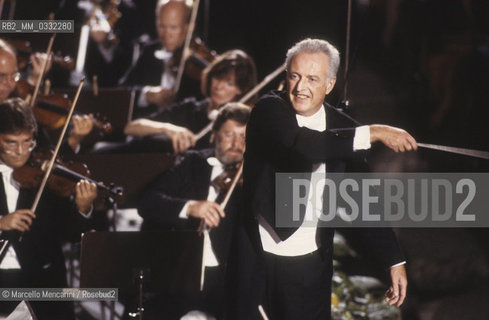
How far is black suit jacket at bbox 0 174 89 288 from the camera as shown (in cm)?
270

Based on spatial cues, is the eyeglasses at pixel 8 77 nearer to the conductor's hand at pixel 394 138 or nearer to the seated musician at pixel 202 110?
the seated musician at pixel 202 110

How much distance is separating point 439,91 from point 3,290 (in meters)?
3.30

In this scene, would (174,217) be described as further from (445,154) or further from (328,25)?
(445,154)

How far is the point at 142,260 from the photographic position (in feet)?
7.82

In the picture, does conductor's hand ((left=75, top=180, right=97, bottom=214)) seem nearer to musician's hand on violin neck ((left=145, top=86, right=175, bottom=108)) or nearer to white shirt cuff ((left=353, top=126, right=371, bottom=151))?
musician's hand on violin neck ((left=145, top=86, right=175, bottom=108))

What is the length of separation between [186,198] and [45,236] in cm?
67

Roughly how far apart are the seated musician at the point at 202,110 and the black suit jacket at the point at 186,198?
430 millimetres

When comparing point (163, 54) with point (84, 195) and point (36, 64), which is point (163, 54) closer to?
point (36, 64)

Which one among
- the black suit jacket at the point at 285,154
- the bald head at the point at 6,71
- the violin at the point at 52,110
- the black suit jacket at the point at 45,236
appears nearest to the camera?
the black suit jacket at the point at 285,154

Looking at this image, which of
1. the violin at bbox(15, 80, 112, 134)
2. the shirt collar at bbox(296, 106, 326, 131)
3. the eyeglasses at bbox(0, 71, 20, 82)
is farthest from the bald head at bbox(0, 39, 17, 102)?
the shirt collar at bbox(296, 106, 326, 131)

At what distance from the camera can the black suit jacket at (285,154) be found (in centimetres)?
180

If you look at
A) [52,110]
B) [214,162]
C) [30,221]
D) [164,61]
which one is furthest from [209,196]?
[164,61]

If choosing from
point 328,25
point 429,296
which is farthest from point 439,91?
point 429,296

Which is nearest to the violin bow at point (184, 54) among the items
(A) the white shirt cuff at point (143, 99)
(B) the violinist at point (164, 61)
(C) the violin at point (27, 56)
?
(B) the violinist at point (164, 61)
